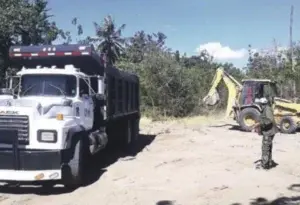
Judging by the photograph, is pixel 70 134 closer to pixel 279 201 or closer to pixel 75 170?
pixel 75 170

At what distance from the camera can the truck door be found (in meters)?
11.3

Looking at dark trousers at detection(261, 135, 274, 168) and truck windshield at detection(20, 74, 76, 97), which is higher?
truck windshield at detection(20, 74, 76, 97)

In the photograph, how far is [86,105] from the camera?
38.0 feet

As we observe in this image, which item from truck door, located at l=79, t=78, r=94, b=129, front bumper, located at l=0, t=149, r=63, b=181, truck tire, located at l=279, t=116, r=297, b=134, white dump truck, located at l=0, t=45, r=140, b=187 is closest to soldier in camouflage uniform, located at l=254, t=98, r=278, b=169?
white dump truck, located at l=0, t=45, r=140, b=187

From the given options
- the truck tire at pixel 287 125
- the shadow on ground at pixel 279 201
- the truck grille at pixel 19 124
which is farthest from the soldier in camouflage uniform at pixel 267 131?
the truck tire at pixel 287 125

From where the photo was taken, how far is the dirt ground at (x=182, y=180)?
9156 mm

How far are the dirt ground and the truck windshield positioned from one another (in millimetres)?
2097

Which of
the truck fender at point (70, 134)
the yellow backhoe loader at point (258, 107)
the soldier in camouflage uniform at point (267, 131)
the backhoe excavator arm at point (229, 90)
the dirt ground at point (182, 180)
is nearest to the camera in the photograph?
the dirt ground at point (182, 180)

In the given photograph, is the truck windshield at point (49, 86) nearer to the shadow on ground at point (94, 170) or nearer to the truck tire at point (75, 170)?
the truck tire at point (75, 170)

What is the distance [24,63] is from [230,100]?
44.5ft

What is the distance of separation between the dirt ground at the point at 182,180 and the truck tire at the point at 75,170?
7.3 inches

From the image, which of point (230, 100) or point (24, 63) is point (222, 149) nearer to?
point (24, 63)

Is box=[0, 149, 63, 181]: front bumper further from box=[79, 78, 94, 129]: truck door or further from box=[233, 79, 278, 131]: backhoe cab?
box=[233, 79, 278, 131]: backhoe cab

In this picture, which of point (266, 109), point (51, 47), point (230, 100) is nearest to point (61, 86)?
point (51, 47)
